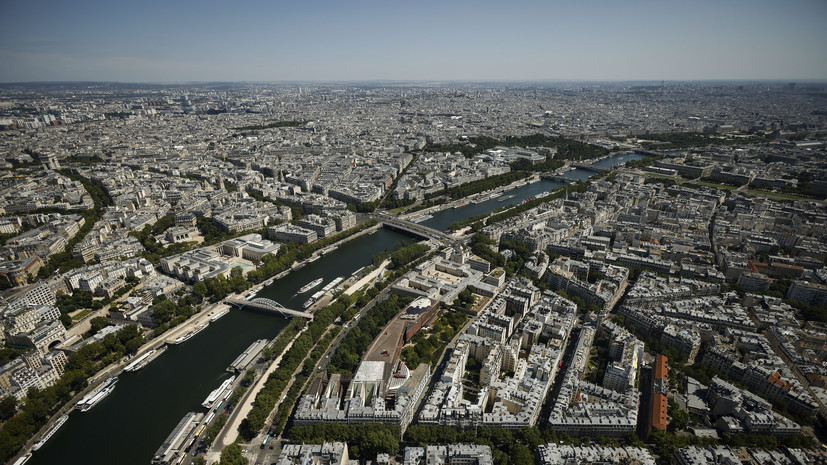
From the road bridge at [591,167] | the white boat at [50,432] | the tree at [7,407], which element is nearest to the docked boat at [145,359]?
the white boat at [50,432]

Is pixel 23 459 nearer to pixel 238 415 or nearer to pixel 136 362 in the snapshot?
pixel 136 362

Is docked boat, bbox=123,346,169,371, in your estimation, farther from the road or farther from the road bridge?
the road bridge

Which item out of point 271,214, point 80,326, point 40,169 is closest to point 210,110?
point 40,169

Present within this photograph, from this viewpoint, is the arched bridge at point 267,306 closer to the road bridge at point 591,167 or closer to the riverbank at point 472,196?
the riverbank at point 472,196

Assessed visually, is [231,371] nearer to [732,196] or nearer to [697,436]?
[697,436]

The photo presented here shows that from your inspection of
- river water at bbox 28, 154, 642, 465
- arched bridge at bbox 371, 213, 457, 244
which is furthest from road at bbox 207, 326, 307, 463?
arched bridge at bbox 371, 213, 457, 244

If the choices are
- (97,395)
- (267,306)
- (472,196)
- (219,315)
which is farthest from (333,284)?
(472,196)

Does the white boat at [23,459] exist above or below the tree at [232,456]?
below
